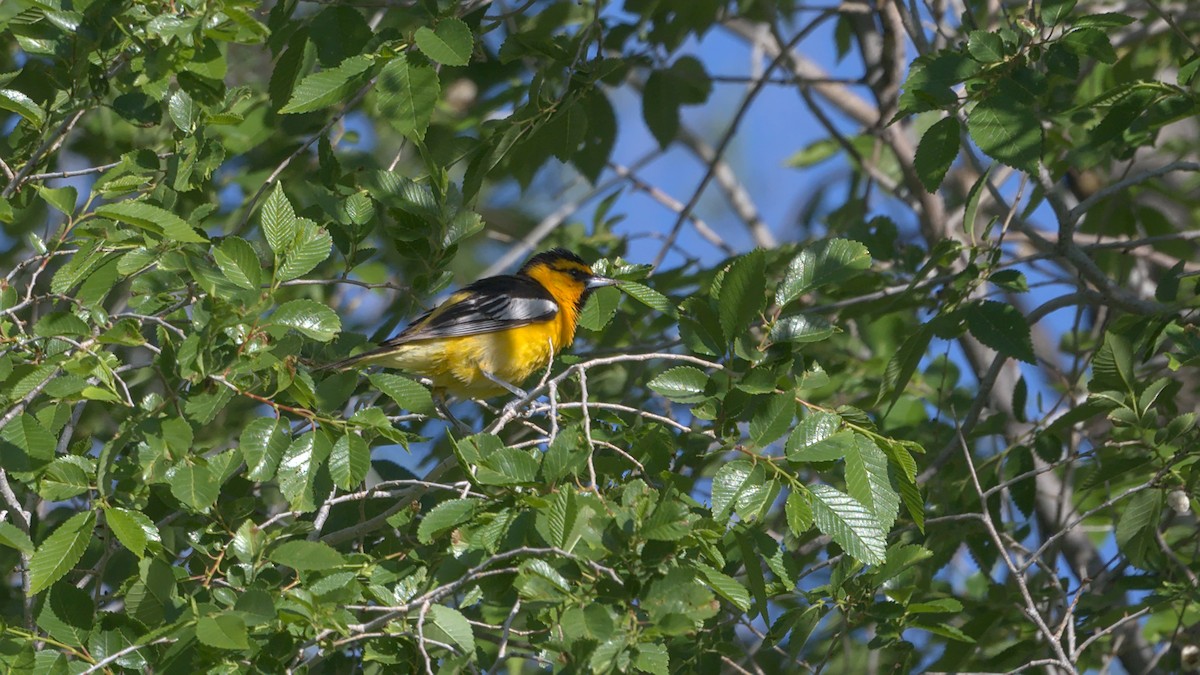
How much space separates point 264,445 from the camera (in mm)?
3082

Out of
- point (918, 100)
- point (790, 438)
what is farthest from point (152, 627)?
point (918, 100)

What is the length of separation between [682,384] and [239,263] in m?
1.19

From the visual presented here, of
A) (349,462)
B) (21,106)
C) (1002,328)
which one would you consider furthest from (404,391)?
(1002,328)

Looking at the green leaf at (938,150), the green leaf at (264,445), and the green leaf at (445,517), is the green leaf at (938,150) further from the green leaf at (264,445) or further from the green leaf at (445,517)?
the green leaf at (264,445)

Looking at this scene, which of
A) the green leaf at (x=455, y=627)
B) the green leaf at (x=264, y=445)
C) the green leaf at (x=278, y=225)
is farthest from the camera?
the green leaf at (x=278, y=225)

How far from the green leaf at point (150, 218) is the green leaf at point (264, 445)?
0.54 meters

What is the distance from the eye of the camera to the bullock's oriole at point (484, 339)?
5.46 m

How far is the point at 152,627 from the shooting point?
Result: 10.5 feet

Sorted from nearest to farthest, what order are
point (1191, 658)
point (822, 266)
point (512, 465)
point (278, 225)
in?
point (512, 465) < point (278, 225) < point (822, 266) < point (1191, 658)

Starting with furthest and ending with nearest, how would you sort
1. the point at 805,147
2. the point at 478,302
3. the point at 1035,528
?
the point at 805,147, the point at 1035,528, the point at 478,302

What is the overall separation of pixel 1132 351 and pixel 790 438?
5.45ft

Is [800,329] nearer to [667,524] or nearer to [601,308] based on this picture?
[667,524]

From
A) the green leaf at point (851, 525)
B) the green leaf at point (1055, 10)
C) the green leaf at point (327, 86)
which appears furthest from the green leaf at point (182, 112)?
the green leaf at point (1055, 10)

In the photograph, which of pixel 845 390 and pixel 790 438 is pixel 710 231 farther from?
pixel 790 438
